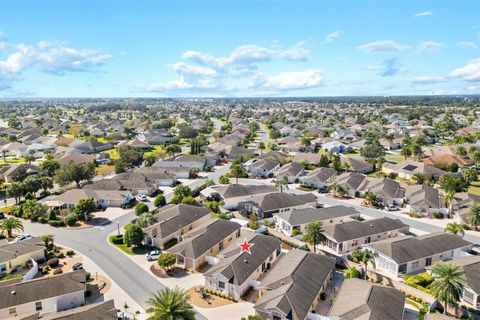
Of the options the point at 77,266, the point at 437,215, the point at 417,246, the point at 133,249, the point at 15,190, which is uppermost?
the point at 15,190

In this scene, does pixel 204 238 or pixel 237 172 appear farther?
pixel 237 172

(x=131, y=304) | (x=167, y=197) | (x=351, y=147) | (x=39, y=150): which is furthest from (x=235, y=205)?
(x=39, y=150)

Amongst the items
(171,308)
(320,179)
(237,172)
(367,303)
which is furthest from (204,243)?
(320,179)

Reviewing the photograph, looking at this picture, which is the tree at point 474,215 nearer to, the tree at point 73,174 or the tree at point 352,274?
the tree at point 352,274

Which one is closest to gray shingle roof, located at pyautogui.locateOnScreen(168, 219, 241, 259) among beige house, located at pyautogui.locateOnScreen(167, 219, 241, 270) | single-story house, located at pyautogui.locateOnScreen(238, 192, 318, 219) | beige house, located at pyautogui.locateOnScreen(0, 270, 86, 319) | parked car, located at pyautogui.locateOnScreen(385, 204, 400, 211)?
beige house, located at pyautogui.locateOnScreen(167, 219, 241, 270)

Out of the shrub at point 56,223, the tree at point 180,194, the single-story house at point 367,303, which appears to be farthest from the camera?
the tree at point 180,194

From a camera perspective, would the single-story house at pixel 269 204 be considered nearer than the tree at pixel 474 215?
No

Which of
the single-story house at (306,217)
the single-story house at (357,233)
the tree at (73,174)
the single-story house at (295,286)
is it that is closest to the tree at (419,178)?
the single-story house at (306,217)

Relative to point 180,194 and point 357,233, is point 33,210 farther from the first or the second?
point 357,233
